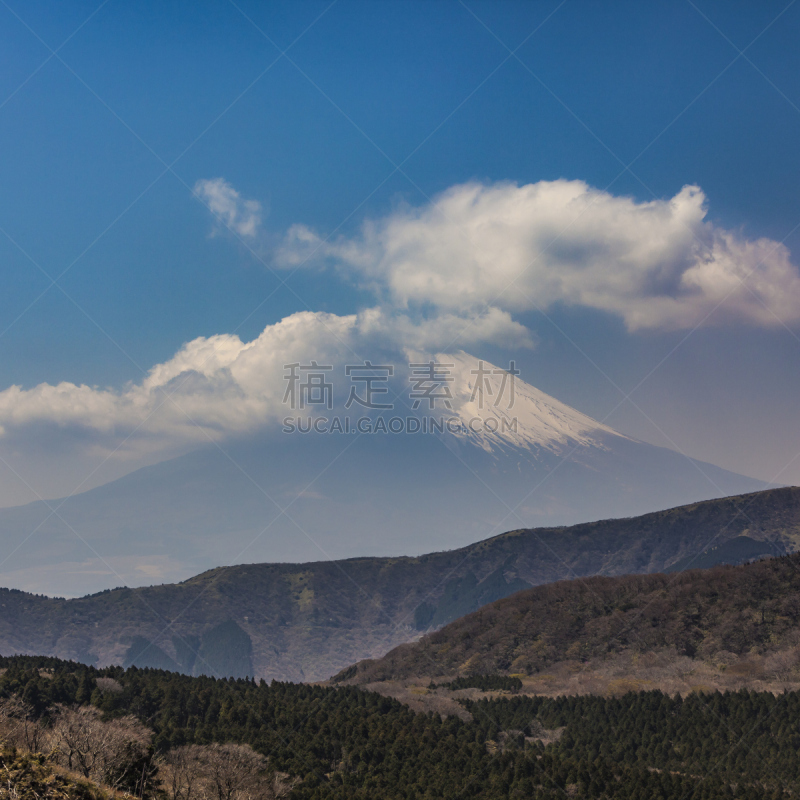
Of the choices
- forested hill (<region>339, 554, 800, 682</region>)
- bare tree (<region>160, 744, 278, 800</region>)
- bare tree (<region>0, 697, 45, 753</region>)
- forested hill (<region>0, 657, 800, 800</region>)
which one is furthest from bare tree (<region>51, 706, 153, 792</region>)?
forested hill (<region>339, 554, 800, 682</region>)

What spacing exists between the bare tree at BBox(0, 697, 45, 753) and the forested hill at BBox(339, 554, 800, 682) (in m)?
104

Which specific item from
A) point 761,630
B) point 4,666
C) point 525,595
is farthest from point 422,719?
point 525,595

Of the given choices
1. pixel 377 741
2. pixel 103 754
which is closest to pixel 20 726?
pixel 103 754

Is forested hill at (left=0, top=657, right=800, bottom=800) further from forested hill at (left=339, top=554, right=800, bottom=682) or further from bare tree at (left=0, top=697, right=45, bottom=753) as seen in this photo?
forested hill at (left=339, top=554, right=800, bottom=682)

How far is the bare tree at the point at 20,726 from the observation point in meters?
44.9

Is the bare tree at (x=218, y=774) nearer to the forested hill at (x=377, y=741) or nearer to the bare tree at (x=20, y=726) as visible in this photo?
the forested hill at (x=377, y=741)

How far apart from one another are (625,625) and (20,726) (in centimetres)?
12917

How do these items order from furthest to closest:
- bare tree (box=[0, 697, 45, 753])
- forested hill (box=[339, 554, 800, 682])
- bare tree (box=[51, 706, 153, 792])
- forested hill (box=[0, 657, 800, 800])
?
forested hill (box=[339, 554, 800, 682]) → forested hill (box=[0, 657, 800, 800]) → bare tree (box=[0, 697, 45, 753]) → bare tree (box=[51, 706, 153, 792])

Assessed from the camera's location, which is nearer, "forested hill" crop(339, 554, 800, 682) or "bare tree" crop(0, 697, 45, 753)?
"bare tree" crop(0, 697, 45, 753)

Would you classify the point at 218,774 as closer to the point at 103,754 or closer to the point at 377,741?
the point at 103,754

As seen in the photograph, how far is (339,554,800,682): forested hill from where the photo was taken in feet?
424


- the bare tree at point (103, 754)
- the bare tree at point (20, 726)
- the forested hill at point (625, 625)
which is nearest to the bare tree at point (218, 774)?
the bare tree at point (103, 754)

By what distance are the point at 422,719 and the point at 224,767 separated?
37706 millimetres

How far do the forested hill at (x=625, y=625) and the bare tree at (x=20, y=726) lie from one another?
104 m
